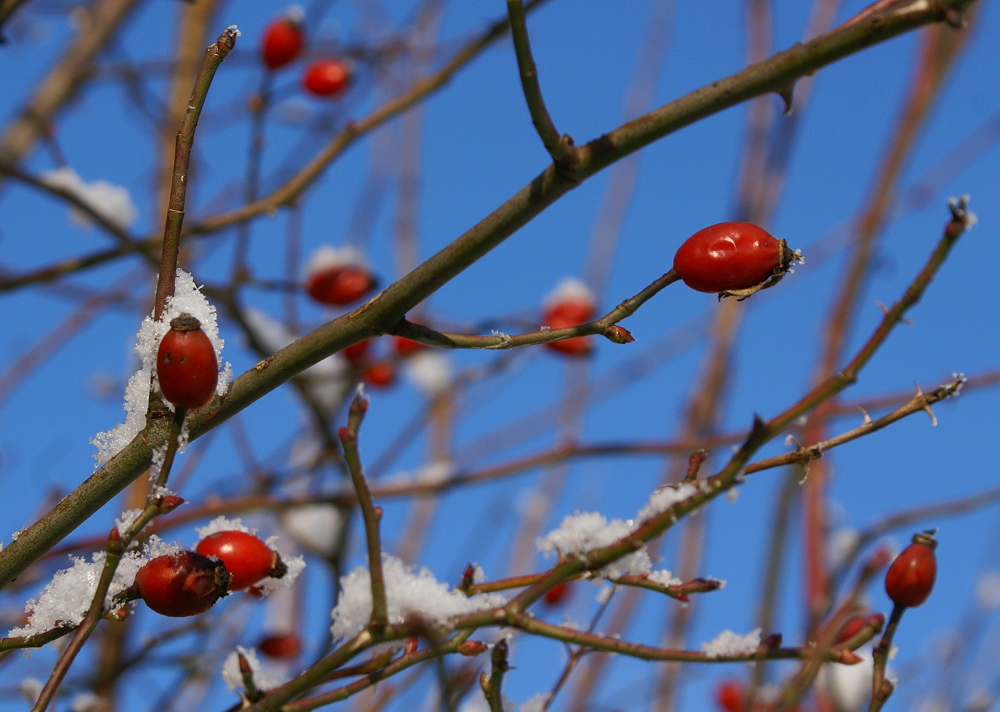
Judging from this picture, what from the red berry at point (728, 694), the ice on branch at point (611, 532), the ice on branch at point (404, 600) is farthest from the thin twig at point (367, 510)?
the red berry at point (728, 694)

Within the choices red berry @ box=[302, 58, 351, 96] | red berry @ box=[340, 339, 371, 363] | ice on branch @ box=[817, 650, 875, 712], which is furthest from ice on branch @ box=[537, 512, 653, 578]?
red berry @ box=[302, 58, 351, 96]

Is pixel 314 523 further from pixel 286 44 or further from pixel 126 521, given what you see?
pixel 126 521

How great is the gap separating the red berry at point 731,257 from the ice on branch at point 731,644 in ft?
1.16

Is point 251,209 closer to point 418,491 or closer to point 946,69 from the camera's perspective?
point 418,491

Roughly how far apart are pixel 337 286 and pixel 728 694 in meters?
1.65

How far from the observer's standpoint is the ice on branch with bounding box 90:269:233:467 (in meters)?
0.83

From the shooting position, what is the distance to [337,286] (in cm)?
253

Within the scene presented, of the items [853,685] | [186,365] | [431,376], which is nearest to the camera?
[186,365]

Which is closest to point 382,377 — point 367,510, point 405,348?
point 405,348

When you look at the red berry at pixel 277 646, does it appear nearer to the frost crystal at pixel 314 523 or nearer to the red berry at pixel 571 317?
the frost crystal at pixel 314 523

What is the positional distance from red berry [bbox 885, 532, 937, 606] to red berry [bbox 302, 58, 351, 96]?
2.51 meters

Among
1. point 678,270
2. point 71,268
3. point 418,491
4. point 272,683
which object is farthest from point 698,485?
point 71,268

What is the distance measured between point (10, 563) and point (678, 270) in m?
0.65

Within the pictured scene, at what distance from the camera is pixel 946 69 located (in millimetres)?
2199
